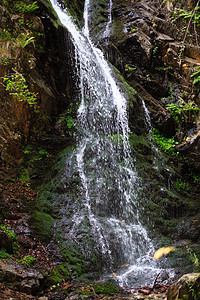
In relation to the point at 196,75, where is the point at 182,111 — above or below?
below

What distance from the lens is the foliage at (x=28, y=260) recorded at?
11.5 feet

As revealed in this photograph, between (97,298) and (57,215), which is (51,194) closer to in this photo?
(57,215)

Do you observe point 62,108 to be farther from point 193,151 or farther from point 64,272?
point 64,272

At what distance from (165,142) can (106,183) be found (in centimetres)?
458

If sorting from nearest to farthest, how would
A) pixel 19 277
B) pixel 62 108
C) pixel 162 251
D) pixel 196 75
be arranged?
pixel 19 277 < pixel 162 251 < pixel 62 108 < pixel 196 75

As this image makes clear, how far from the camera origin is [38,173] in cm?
629

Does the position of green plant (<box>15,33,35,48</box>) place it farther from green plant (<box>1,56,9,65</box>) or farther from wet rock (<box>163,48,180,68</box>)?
wet rock (<box>163,48,180,68</box>)

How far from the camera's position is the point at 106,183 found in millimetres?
5949

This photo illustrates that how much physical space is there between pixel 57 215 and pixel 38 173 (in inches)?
62.9

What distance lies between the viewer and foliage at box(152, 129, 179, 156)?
907 cm

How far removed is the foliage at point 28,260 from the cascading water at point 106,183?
1.09 m

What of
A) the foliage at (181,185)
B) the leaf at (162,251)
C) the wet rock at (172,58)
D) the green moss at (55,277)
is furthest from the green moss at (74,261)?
the wet rock at (172,58)

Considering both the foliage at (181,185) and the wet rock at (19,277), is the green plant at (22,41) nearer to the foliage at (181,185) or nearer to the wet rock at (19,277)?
the wet rock at (19,277)

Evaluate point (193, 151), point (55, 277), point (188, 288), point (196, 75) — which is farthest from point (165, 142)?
point (188, 288)
